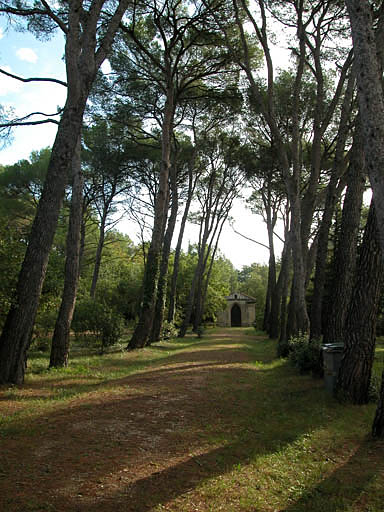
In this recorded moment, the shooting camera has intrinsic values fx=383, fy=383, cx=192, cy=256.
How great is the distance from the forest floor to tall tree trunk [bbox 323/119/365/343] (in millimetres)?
1431

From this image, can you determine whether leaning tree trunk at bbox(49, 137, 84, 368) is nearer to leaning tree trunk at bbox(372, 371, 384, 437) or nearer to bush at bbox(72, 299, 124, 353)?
bush at bbox(72, 299, 124, 353)

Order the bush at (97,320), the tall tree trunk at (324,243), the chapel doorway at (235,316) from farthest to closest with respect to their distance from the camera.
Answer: the chapel doorway at (235,316) → the bush at (97,320) → the tall tree trunk at (324,243)

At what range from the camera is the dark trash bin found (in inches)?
226

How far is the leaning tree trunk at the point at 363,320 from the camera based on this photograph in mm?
5027

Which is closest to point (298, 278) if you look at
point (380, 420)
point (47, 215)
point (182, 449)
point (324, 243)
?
point (324, 243)

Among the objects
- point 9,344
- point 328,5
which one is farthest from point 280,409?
point 328,5

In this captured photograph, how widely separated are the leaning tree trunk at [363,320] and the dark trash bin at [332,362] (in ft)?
1.25

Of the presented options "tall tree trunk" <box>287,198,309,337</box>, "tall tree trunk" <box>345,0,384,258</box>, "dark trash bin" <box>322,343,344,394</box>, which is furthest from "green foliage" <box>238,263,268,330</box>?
"tall tree trunk" <box>345,0,384,258</box>

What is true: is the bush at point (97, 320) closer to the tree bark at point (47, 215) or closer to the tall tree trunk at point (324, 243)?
the tree bark at point (47, 215)

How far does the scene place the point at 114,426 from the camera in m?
4.16

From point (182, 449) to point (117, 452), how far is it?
0.63m

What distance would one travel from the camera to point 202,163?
2095 cm

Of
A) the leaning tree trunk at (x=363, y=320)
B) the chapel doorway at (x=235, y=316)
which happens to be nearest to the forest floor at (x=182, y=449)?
the leaning tree trunk at (x=363, y=320)

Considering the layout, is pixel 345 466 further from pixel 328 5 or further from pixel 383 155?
pixel 328 5
